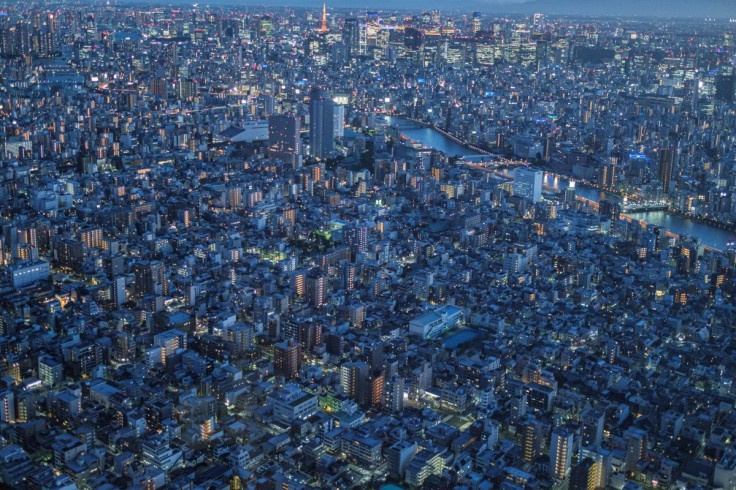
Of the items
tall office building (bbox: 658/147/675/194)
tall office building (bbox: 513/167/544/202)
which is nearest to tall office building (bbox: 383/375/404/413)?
tall office building (bbox: 513/167/544/202)

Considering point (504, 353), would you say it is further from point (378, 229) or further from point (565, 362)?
point (378, 229)

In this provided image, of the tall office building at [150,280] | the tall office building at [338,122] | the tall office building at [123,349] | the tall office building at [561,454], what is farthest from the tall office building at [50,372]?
the tall office building at [338,122]

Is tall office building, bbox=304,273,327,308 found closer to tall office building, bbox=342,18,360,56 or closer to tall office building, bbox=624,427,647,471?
tall office building, bbox=624,427,647,471

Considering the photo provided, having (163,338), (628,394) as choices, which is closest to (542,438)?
(628,394)

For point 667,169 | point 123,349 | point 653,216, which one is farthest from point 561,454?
point 667,169

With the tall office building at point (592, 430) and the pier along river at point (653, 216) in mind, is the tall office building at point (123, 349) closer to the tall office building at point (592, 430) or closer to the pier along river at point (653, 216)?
the tall office building at point (592, 430)
